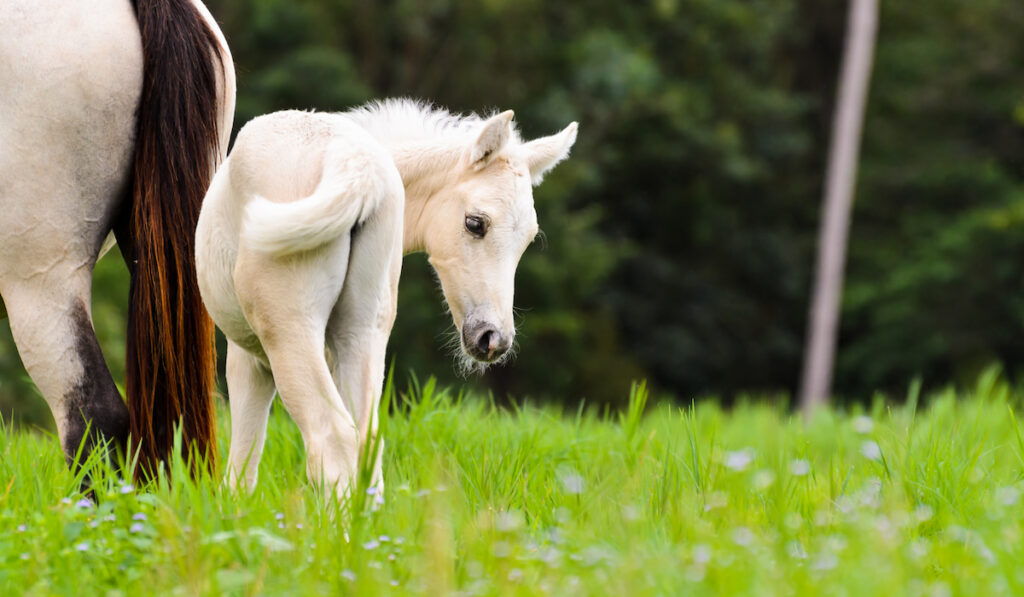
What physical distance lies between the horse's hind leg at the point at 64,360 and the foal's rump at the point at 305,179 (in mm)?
778

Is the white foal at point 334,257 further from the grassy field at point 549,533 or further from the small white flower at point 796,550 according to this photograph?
the small white flower at point 796,550

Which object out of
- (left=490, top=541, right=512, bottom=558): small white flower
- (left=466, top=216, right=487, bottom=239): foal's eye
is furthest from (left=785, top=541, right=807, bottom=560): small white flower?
(left=466, top=216, right=487, bottom=239): foal's eye

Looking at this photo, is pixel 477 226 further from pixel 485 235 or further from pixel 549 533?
pixel 549 533

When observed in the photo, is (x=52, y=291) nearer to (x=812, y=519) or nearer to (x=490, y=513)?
(x=490, y=513)

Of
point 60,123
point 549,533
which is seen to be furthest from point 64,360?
point 549,533

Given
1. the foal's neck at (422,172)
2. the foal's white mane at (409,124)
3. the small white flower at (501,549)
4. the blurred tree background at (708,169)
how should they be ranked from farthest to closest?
the blurred tree background at (708,169) < the foal's white mane at (409,124) < the foal's neck at (422,172) < the small white flower at (501,549)

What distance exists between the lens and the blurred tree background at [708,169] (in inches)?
732

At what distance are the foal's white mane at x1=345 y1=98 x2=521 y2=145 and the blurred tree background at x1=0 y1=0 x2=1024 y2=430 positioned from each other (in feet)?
42.0

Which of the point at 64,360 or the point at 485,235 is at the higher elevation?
the point at 485,235

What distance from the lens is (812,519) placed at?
10.1ft

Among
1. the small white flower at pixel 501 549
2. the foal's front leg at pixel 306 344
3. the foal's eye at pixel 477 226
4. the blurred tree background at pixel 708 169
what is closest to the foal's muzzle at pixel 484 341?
the foal's eye at pixel 477 226

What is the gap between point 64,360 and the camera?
10.8 feet

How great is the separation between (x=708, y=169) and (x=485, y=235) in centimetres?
2049

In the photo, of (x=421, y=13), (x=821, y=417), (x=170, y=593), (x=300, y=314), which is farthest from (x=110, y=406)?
(x=421, y=13)
